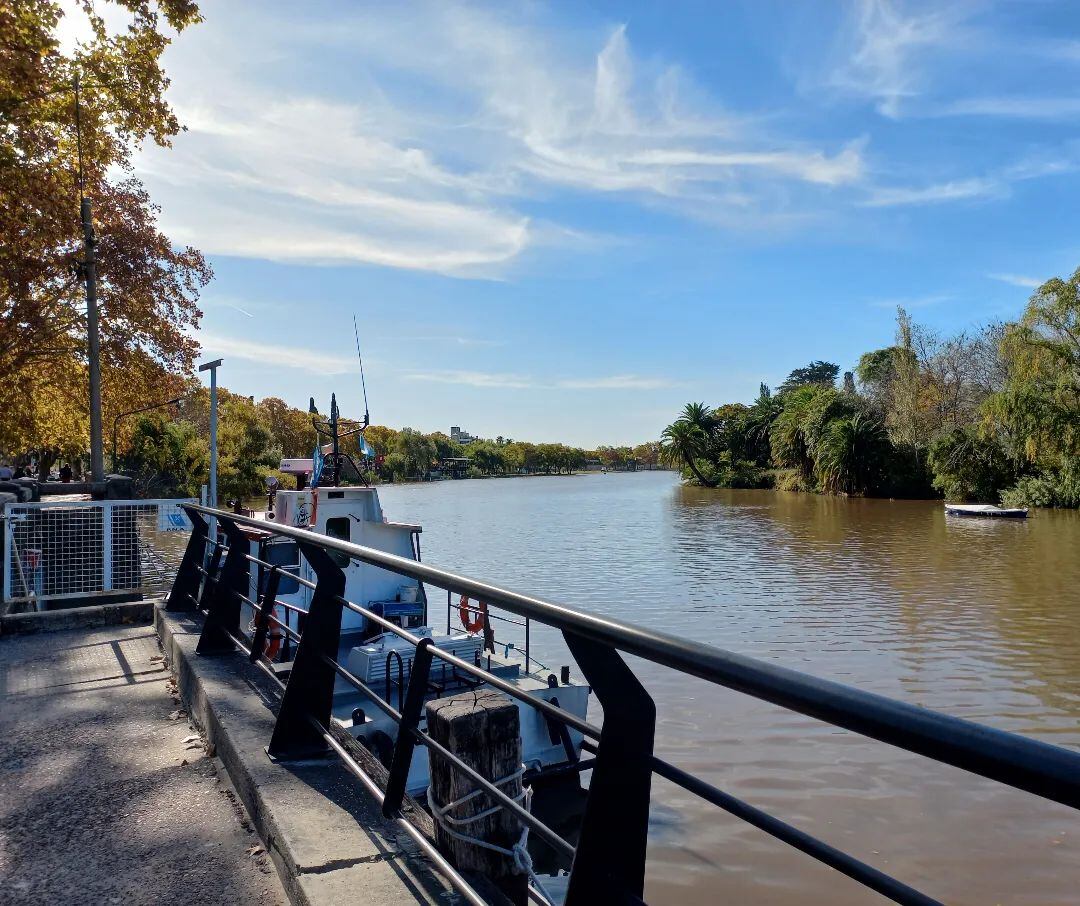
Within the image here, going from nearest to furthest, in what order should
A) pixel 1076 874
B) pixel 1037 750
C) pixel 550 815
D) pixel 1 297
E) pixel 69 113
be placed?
pixel 1037 750 → pixel 1076 874 → pixel 550 815 → pixel 69 113 → pixel 1 297

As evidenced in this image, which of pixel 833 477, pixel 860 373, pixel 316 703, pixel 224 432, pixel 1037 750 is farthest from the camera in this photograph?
pixel 860 373

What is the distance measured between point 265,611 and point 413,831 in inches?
87.5

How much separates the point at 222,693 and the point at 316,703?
3.88 feet

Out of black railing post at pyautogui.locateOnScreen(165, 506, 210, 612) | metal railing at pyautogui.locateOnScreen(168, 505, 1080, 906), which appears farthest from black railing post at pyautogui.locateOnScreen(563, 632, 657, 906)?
black railing post at pyautogui.locateOnScreen(165, 506, 210, 612)

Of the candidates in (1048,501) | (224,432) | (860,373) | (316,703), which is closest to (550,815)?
(316,703)

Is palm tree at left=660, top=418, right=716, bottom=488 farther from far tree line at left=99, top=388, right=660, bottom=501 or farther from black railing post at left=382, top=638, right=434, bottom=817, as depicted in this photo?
black railing post at left=382, top=638, right=434, bottom=817

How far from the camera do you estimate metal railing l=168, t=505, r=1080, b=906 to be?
105cm

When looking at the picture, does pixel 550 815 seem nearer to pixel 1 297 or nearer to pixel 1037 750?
pixel 1037 750

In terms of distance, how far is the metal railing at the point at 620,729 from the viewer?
1.05 m

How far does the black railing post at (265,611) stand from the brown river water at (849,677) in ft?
15.8

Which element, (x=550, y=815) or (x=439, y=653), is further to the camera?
(x=550, y=815)

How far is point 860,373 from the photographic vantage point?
2736 inches

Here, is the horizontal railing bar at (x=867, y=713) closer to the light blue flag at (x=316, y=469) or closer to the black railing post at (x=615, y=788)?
the black railing post at (x=615, y=788)

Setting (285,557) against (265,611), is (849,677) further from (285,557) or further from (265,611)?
(265,611)
